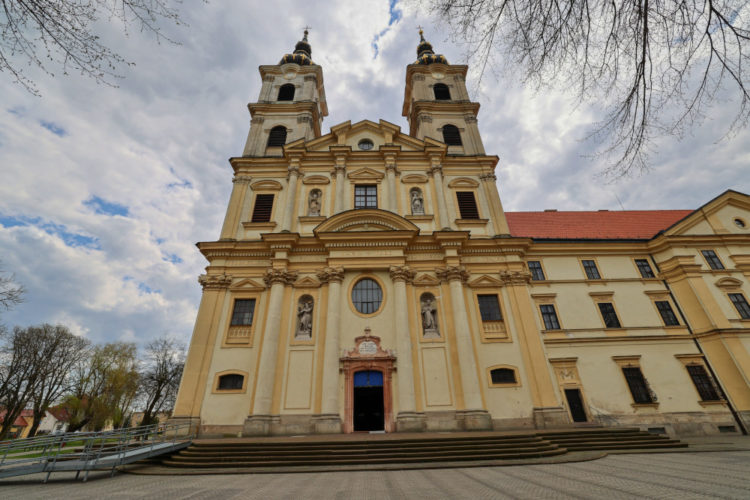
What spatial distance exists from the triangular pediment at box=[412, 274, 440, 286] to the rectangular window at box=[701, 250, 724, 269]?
48.2 ft

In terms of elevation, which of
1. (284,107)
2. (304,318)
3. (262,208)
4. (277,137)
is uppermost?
(284,107)

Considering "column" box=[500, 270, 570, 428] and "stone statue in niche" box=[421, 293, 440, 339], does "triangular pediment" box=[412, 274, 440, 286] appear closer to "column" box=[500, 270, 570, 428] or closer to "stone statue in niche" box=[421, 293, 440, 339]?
"stone statue in niche" box=[421, 293, 440, 339]

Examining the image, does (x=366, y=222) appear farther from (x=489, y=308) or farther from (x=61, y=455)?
(x=61, y=455)

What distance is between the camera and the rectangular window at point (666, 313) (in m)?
15.8

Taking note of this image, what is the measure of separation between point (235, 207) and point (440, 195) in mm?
11415

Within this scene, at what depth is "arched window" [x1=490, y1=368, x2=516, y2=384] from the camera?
13.8 m

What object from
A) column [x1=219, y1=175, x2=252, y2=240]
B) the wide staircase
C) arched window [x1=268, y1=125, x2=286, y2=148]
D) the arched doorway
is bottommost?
the wide staircase

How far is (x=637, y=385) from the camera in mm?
14414

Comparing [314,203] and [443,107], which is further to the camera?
[443,107]

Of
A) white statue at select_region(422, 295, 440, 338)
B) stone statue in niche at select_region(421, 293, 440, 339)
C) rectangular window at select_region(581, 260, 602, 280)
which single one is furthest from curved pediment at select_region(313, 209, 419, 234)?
rectangular window at select_region(581, 260, 602, 280)

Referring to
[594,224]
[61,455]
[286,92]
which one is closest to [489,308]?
[594,224]

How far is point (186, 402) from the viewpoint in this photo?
13.0m

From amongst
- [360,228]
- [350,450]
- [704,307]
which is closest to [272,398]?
[350,450]

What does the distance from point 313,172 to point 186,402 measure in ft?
42.7
